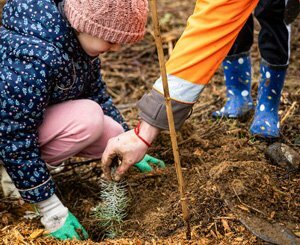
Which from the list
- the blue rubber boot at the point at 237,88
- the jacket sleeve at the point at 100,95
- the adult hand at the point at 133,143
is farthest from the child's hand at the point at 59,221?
the blue rubber boot at the point at 237,88

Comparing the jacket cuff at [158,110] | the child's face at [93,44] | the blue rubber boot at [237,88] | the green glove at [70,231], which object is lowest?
the green glove at [70,231]

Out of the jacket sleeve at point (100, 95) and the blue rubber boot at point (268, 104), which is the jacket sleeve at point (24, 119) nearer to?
the jacket sleeve at point (100, 95)

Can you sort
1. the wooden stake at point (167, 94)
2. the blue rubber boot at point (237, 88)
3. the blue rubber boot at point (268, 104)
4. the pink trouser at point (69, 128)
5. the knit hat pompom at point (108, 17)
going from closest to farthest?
the wooden stake at point (167, 94)
the knit hat pompom at point (108, 17)
the pink trouser at point (69, 128)
the blue rubber boot at point (268, 104)
the blue rubber boot at point (237, 88)

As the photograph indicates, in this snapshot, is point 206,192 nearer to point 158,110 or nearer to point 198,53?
point 158,110

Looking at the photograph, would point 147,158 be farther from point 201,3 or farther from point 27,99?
point 201,3

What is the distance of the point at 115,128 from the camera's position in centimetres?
271

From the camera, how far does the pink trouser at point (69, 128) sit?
2459 mm

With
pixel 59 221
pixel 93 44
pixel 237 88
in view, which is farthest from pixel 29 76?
pixel 237 88

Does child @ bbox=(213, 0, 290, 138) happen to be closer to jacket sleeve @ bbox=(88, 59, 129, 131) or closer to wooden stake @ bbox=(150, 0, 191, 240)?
jacket sleeve @ bbox=(88, 59, 129, 131)

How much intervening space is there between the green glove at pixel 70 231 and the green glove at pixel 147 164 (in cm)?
52

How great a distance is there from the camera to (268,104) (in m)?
2.88

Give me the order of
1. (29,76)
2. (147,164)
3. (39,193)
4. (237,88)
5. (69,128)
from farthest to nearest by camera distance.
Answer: (237,88)
(147,164)
(69,128)
(39,193)
(29,76)

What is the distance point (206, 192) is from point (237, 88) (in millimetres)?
1145

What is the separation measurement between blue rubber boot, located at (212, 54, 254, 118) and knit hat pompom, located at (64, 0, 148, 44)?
1013 mm
